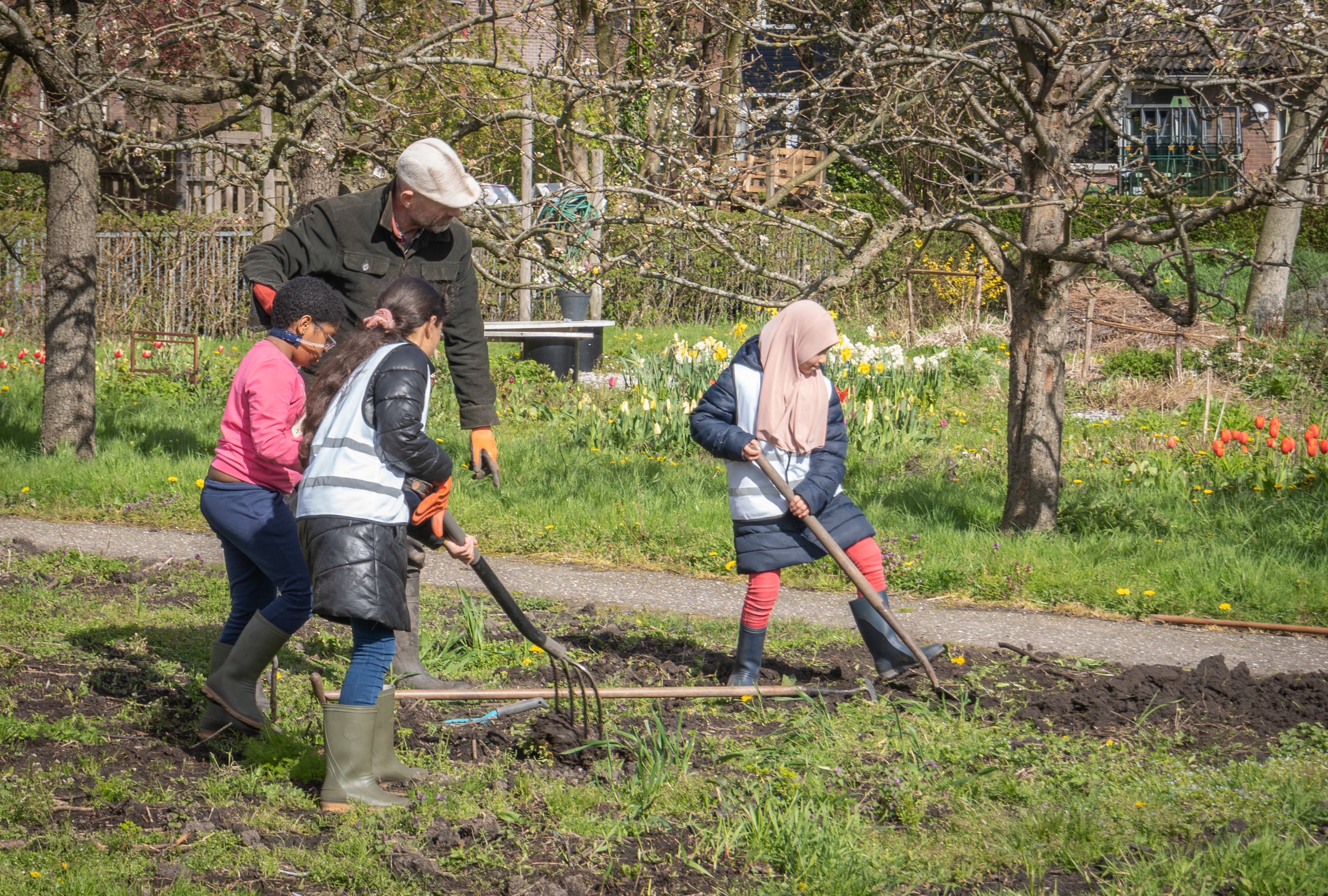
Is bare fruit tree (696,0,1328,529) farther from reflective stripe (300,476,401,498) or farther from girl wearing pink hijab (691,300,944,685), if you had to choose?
reflective stripe (300,476,401,498)

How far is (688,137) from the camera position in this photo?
6023 mm

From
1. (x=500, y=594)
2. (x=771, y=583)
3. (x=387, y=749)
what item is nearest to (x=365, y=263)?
(x=500, y=594)

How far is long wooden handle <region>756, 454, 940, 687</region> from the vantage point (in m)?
4.23

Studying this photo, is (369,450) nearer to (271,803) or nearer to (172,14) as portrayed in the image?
(271,803)

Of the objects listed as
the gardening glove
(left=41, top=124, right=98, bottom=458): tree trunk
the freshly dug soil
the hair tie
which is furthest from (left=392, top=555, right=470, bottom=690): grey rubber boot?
(left=41, top=124, right=98, bottom=458): tree trunk

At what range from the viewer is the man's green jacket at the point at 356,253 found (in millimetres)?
4176

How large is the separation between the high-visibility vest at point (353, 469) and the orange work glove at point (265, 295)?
901 mm

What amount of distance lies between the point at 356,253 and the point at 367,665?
156 cm

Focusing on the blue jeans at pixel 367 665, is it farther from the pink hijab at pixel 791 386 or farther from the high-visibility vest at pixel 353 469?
the pink hijab at pixel 791 386

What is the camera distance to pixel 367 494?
329 cm

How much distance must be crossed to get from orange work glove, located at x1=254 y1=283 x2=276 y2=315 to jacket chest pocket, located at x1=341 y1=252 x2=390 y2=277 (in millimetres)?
287

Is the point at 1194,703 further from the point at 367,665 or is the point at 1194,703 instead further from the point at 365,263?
the point at 365,263

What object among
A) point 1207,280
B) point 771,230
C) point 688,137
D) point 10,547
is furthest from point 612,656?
point 1207,280

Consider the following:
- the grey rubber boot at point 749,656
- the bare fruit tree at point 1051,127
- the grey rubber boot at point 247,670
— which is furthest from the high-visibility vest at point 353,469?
the bare fruit tree at point 1051,127
